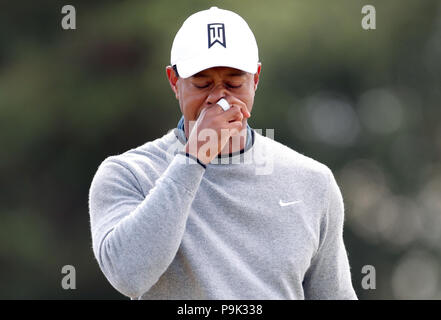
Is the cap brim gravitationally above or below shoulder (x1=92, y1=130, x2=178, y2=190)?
above

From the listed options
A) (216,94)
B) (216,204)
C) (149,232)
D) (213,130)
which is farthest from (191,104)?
(149,232)

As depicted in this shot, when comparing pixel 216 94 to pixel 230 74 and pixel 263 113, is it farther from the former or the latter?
pixel 263 113

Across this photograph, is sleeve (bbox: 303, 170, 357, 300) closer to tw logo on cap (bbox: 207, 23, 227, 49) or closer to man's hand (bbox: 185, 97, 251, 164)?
man's hand (bbox: 185, 97, 251, 164)

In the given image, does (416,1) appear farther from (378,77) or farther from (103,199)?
(103,199)

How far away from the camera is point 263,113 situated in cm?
1019

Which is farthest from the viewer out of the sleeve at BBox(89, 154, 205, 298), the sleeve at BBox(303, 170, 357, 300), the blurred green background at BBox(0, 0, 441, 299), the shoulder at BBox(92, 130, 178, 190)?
the blurred green background at BBox(0, 0, 441, 299)

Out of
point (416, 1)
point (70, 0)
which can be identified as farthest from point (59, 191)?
point (416, 1)

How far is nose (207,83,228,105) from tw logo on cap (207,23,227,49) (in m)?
0.14

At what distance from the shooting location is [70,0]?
36.5ft

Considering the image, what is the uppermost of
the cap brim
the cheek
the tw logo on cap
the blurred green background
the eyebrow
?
the tw logo on cap

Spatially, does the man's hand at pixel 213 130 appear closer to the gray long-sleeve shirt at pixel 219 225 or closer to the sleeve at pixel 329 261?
the gray long-sleeve shirt at pixel 219 225

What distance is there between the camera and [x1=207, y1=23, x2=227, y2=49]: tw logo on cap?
2.85 m

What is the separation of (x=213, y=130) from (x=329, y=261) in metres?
0.61

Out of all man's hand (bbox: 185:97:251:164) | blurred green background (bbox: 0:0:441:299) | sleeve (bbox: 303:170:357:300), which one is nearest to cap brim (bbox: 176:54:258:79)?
man's hand (bbox: 185:97:251:164)
